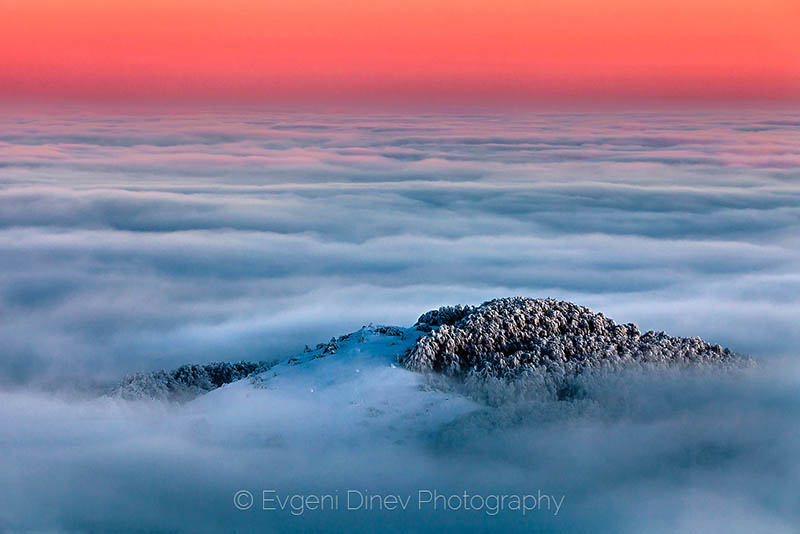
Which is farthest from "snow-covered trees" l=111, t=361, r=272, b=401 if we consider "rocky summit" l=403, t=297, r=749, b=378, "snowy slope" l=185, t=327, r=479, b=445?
"rocky summit" l=403, t=297, r=749, b=378

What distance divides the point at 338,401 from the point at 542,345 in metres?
2.39

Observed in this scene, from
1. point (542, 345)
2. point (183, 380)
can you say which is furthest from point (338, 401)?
point (183, 380)

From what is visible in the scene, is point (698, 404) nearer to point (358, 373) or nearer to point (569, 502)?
point (569, 502)

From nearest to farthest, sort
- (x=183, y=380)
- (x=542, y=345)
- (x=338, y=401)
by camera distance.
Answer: (x=338, y=401) → (x=542, y=345) → (x=183, y=380)

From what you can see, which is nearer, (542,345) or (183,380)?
(542,345)

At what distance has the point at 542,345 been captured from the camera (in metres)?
10.8

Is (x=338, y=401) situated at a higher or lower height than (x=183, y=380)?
higher

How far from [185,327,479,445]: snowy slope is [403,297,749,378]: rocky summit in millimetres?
419

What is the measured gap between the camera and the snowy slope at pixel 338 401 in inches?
387

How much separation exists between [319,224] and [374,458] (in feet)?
172

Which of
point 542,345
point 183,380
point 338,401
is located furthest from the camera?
point 183,380

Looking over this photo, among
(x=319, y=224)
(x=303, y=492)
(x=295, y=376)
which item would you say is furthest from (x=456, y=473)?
(x=319, y=224)

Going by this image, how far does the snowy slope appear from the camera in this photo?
9836 millimetres

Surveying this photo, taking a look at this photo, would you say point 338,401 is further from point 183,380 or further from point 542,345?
point 183,380
